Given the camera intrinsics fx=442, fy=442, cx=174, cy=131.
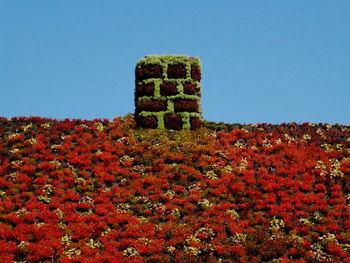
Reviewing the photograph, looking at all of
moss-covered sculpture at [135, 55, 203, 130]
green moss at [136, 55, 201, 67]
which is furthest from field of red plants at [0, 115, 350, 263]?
green moss at [136, 55, 201, 67]

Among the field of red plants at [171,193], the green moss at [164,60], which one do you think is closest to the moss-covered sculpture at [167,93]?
the green moss at [164,60]

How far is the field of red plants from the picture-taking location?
16891mm

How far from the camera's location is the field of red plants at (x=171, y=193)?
665 inches

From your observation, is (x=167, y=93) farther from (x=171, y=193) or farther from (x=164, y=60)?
(x=171, y=193)

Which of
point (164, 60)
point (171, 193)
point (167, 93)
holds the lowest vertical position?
point (171, 193)

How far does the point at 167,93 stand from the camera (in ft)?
97.2

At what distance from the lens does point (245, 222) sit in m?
18.8

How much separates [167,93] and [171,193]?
10042mm

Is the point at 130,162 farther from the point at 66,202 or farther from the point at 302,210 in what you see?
the point at 302,210

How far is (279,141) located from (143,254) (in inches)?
527

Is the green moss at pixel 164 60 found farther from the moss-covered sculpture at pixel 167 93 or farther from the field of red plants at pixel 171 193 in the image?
the field of red plants at pixel 171 193

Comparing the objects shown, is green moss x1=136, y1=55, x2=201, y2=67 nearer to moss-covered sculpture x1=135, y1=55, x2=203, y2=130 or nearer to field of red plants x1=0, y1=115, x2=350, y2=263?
moss-covered sculpture x1=135, y1=55, x2=203, y2=130

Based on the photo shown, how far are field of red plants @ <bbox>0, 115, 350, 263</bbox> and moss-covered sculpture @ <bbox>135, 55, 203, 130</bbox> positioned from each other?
3.40 feet

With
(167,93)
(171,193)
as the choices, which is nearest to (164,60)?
(167,93)
